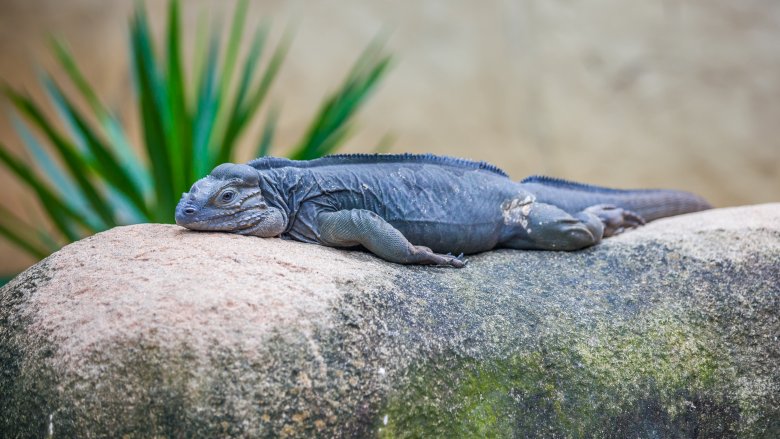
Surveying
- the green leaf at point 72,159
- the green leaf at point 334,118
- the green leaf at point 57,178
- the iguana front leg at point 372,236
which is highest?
the green leaf at point 334,118

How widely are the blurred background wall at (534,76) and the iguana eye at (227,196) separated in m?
5.42

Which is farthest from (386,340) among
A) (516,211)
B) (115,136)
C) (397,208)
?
(115,136)

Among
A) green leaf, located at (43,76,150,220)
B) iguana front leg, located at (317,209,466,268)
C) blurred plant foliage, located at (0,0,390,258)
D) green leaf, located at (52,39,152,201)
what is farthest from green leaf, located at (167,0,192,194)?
iguana front leg, located at (317,209,466,268)

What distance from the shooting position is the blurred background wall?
8.89 m

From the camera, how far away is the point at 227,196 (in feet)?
13.0

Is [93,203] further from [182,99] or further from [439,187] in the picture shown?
[439,187]

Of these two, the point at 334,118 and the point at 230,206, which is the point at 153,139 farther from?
the point at 230,206

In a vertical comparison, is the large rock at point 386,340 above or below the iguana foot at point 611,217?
below

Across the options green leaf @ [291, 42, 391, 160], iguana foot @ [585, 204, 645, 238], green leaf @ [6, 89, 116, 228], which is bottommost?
green leaf @ [6, 89, 116, 228]

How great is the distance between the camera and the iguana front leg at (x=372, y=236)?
402 centimetres

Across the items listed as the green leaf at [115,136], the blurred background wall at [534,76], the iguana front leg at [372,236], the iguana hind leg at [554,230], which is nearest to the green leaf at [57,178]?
the green leaf at [115,136]

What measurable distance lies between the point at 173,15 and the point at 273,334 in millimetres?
4271

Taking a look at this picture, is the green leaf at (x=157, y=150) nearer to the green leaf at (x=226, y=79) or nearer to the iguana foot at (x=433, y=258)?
the green leaf at (x=226, y=79)

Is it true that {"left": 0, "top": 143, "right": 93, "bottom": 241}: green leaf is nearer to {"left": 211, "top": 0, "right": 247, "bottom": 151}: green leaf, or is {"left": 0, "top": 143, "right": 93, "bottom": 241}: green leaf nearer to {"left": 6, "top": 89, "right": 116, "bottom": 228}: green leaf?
{"left": 6, "top": 89, "right": 116, "bottom": 228}: green leaf
